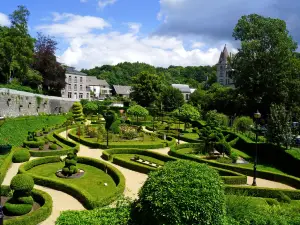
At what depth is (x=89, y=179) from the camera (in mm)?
17984

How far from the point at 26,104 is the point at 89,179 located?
25843 millimetres

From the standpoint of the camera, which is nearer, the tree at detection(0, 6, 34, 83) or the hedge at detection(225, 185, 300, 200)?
the hedge at detection(225, 185, 300, 200)

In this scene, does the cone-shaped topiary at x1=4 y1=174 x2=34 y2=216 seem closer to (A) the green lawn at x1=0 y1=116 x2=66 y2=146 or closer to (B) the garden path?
(B) the garden path

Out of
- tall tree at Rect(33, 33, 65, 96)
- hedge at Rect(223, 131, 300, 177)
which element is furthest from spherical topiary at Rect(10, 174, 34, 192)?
tall tree at Rect(33, 33, 65, 96)

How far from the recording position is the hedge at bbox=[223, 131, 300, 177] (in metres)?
21.5

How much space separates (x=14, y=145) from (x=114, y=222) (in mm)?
20222

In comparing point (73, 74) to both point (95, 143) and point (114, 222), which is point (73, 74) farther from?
point (114, 222)

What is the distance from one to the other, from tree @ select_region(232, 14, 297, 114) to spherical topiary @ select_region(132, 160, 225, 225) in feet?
116

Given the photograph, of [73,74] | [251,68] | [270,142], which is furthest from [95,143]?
[73,74]

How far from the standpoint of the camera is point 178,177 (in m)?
7.52

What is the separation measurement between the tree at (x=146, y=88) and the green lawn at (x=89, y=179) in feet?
151

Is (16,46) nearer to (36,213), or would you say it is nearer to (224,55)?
Result: (36,213)

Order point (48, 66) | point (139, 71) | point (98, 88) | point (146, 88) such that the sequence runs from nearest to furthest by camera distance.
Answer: point (48, 66) < point (146, 88) < point (98, 88) < point (139, 71)

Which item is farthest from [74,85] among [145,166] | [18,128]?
[145,166]
